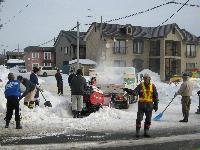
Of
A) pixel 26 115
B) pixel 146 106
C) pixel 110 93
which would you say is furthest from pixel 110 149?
pixel 110 93

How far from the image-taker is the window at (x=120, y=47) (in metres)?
53.3

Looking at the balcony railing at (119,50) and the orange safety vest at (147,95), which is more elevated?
the balcony railing at (119,50)

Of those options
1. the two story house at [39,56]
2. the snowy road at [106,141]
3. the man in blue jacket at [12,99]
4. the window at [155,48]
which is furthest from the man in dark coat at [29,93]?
the two story house at [39,56]

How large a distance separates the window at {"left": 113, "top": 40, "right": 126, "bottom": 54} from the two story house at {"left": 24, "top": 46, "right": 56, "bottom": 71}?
29.5m

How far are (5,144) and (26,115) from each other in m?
3.83

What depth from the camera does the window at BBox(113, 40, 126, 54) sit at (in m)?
53.3

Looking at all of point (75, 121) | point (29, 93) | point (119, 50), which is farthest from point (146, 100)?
point (119, 50)

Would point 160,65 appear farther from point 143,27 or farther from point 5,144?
point 5,144

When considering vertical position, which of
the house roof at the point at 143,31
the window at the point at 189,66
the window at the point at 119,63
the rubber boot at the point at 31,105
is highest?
the house roof at the point at 143,31

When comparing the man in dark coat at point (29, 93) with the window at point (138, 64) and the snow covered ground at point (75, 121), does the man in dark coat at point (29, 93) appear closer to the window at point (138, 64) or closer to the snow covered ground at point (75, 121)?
the snow covered ground at point (75, 121)

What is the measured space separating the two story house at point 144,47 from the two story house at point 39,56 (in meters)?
23.5

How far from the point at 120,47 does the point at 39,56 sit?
31646 mm

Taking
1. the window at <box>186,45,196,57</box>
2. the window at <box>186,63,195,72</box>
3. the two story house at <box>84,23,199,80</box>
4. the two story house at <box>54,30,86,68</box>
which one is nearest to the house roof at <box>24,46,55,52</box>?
the two story house at <box>54,30,86,68</box>

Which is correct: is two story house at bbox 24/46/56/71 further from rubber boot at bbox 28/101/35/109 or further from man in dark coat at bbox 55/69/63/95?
rubber boot at bbox 28/101/35/109
